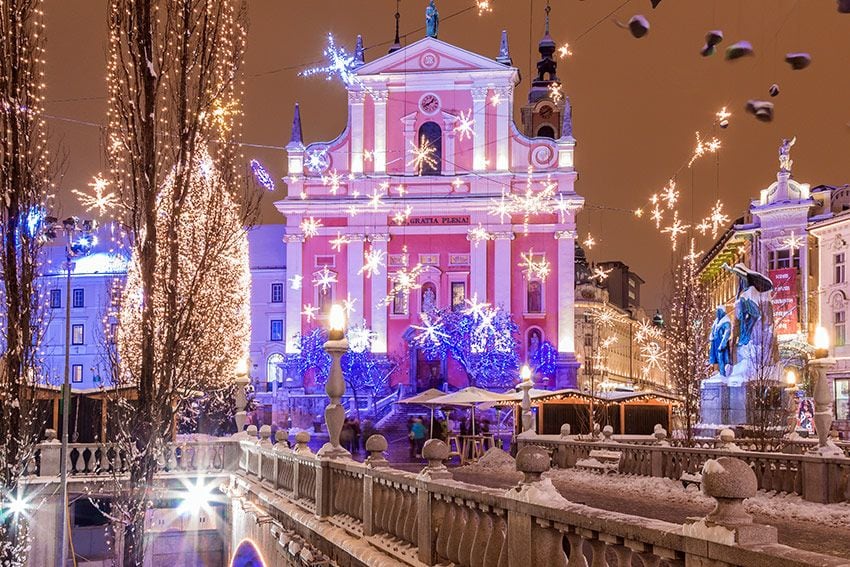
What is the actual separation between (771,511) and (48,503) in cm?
1500

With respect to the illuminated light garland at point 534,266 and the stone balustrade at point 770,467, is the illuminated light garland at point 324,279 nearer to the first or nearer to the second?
the illuminated light garland at point 534,266

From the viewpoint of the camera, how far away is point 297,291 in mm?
54969

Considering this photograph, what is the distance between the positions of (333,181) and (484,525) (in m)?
48.2

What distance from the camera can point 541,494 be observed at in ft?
21.7

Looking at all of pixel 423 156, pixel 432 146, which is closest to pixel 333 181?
pixel 423 156

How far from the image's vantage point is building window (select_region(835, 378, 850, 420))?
52.1 m

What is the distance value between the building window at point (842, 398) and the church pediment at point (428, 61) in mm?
24143

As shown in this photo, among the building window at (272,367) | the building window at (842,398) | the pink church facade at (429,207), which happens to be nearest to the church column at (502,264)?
the pink church facade at (429,207)

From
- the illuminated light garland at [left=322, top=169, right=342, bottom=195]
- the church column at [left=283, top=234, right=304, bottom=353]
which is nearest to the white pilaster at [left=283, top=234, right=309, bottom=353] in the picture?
the church column at [left=283, top=234, right=304, bottom=353]

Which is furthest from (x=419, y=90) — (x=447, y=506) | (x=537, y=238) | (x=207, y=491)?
(x=447, y=506)

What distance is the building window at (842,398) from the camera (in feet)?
171

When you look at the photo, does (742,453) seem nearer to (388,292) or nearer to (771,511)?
(771,511)

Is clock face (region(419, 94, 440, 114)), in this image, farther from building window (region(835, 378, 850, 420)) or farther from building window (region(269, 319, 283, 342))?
building window (region(835, 378, 850, 420))

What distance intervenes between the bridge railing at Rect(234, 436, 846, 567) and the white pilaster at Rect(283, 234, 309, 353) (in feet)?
132
